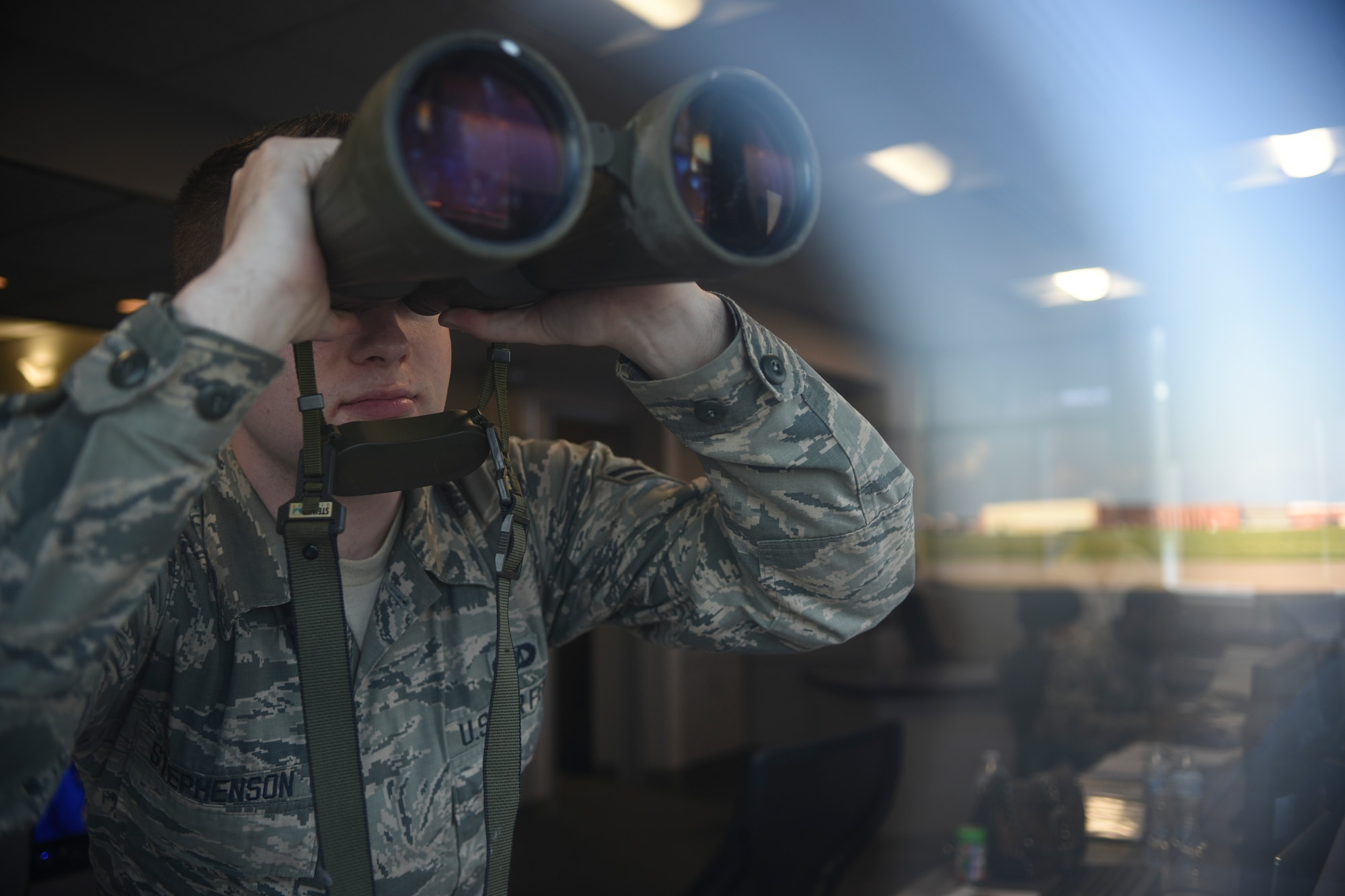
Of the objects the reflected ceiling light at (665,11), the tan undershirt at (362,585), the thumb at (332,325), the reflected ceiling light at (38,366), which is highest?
the reflected ceiling light at (665,11)

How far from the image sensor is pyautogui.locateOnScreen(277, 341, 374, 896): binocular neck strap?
84 cm

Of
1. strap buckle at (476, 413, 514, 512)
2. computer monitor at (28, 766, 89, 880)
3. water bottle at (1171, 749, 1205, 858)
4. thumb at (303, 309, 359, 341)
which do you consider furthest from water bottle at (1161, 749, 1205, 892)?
computer monitor at (28, 766, 89, 880)

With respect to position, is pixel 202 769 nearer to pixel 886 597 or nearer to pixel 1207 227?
pixel 886 597

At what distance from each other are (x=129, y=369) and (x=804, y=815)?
1.78 meters

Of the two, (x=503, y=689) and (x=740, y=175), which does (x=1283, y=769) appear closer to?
(x=503, y=689)

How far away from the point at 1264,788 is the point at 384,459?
172 centimetres

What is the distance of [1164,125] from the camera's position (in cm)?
299

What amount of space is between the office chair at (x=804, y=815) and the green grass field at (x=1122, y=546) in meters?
2.25

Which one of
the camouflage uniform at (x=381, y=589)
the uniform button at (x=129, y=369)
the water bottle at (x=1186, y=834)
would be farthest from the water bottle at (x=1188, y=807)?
the uniform button at (x=129, y=369)

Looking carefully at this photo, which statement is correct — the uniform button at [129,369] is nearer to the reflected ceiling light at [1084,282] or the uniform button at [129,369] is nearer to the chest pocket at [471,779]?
the chest pocket at [471,779]

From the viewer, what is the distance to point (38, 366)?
9.99ft

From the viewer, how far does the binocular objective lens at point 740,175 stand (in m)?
0.68

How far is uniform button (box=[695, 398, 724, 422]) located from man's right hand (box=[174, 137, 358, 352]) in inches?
12.4

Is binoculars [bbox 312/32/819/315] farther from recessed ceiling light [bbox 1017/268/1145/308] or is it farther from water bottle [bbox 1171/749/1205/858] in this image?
recessed ceiling light [bbox 1017/268/1145/308]
